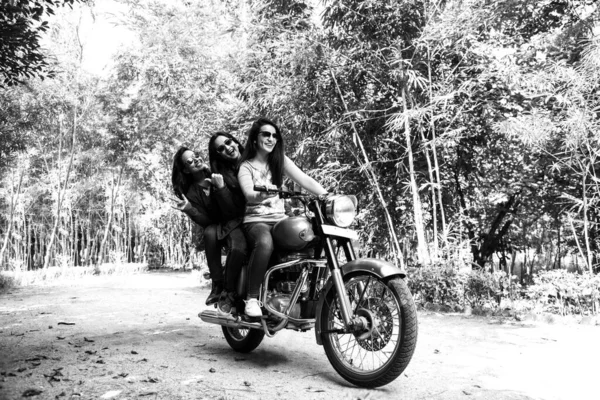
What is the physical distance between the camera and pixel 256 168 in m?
3.04

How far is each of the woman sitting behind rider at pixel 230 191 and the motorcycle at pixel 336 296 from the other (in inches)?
2.7

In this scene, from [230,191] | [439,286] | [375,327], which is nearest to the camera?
[375,327]

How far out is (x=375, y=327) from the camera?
2.54m

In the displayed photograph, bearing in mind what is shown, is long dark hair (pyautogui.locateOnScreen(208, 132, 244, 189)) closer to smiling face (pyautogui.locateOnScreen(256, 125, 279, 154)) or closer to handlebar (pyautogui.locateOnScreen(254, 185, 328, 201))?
smiling face (pyautogui.locateOnScreen(256, 125, 279, 154))

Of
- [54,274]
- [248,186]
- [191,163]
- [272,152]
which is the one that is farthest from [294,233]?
[54,274]

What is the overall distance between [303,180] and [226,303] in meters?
0.87

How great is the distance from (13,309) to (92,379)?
14.1 ft

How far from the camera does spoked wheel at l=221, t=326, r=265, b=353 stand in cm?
322

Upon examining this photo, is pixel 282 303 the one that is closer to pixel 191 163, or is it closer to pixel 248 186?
pixel 248 186

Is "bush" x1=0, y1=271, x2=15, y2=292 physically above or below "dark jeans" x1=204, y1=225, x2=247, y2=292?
below

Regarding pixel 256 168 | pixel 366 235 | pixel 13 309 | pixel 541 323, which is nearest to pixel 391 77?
pixel 366 235

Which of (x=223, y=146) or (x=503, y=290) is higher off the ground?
(x=223, y=146)

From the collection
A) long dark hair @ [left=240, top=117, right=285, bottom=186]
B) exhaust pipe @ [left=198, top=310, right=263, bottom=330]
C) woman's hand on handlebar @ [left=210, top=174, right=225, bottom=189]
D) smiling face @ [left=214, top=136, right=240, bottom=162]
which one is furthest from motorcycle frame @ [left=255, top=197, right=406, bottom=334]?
smiling face @ [left=214, top=136, right=240, bottom=162]

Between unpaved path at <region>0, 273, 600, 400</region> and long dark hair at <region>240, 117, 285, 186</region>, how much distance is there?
113 cm
